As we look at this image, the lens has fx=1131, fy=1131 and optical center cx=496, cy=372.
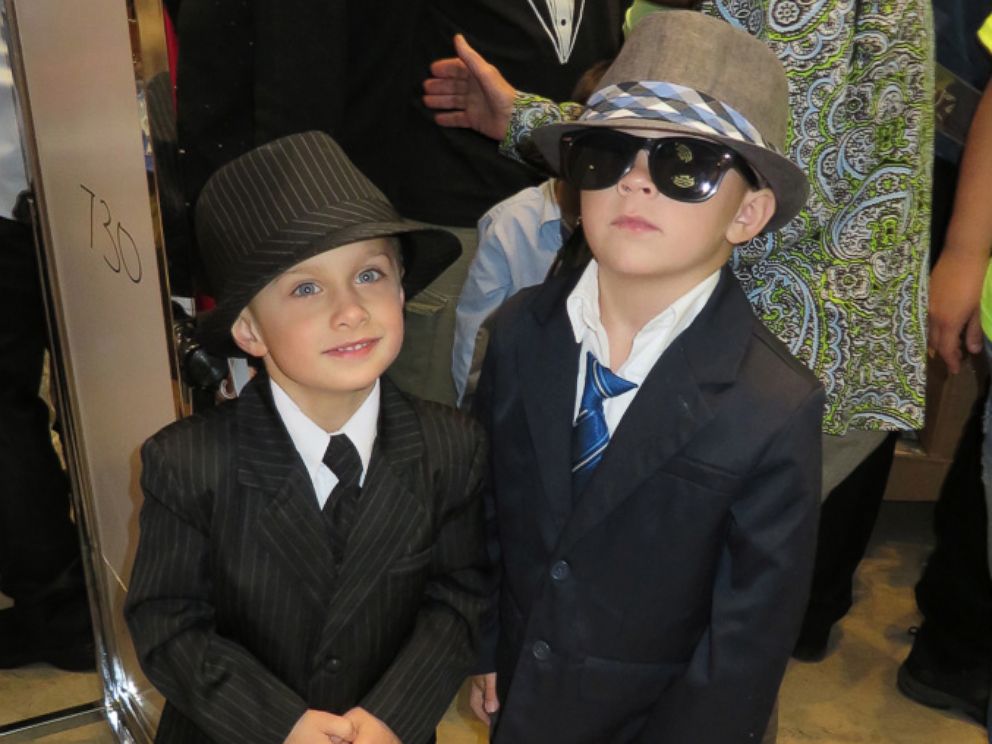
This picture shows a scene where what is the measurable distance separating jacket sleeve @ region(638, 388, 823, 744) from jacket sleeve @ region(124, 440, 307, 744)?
0.41 metres

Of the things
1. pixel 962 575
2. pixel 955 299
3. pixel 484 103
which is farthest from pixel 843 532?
pixel 484 103

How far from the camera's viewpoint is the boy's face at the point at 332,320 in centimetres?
108

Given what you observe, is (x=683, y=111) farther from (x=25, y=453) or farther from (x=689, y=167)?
(x=25, y=453)

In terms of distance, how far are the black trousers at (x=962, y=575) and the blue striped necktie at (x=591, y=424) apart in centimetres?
111

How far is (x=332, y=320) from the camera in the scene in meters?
1.08

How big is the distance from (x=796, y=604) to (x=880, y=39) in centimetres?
61

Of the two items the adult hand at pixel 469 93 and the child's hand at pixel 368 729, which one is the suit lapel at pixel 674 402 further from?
the adult hand at pixel 469 93

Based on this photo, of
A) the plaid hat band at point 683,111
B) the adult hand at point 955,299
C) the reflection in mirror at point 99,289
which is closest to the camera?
the plaid hat band at point 683,111

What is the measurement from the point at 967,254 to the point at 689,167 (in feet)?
2.01

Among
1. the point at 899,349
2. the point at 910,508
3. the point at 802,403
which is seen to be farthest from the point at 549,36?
the point at 910,508

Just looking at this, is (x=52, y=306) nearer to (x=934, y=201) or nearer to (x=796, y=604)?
(x=796, y=604)

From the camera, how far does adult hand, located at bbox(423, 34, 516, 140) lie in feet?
5.37

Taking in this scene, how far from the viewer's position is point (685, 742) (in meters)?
1.19

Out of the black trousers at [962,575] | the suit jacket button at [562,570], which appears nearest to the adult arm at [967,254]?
the black trousers at [962,575]
